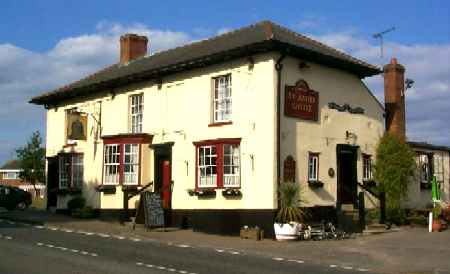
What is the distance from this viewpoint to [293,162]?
66.3 feet

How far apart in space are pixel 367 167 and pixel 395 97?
4.07 metres

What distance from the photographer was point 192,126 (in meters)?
22.2

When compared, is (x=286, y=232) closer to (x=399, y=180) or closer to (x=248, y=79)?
(x=248, y=79)

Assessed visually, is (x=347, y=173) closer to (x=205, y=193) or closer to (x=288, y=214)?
(x=288, y=214)

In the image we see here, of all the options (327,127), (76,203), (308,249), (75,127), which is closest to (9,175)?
(76,203)

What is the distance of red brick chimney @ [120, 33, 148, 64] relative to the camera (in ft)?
99.6

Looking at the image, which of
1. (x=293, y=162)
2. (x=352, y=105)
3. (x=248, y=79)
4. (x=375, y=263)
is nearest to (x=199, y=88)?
(x=248, y=79)

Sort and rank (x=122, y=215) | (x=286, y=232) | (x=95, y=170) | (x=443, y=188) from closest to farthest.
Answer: (x=286, y=232) < (x=122, y=215) < (x=95, y=170) < (x=443, y=188)

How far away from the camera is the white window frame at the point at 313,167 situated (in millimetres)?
20984

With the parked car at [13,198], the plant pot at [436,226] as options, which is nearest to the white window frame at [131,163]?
the plant pot at [436,226]

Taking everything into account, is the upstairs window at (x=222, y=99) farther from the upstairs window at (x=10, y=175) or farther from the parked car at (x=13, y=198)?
the upstairs window at (x=10, y=175)

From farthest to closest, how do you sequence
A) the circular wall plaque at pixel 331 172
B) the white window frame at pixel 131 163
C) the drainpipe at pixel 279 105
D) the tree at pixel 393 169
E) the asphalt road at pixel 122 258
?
the white window frame at pixel 131 163
the tree at pixel 393 169
the circular wall plaque at pixel 331 172
the drainpipe at pixel 279 105
the asphalt road at pixel 122 258

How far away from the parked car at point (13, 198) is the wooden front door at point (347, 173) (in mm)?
19001

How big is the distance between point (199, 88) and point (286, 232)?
21.4 feet
